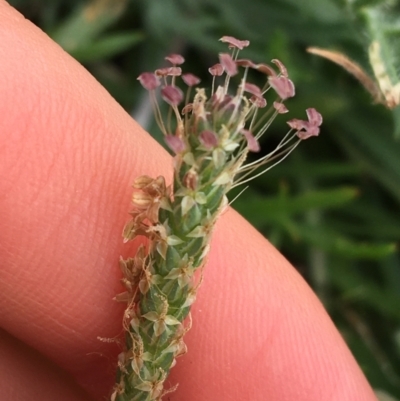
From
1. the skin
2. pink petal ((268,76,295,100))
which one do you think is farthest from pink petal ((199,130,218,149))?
the skin

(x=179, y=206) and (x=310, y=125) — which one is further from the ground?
(x=310, y=125)

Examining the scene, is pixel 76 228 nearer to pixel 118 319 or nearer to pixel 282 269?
pixel 118 319

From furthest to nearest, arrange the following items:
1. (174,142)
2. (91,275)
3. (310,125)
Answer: (91,275), (310,125), (174,142)

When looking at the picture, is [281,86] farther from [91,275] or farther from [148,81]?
[91,275]

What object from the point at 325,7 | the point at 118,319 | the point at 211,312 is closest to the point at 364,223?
the point at 325,7

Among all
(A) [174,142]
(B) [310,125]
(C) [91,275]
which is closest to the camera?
(A) [174,142]

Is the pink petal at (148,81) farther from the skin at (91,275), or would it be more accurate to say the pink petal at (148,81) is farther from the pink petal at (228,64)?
the skin at (91,275)

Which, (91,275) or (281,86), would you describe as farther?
(91,275)

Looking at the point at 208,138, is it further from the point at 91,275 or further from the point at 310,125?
the point at 91,275

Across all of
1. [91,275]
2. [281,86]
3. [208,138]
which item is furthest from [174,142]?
[91,275]
